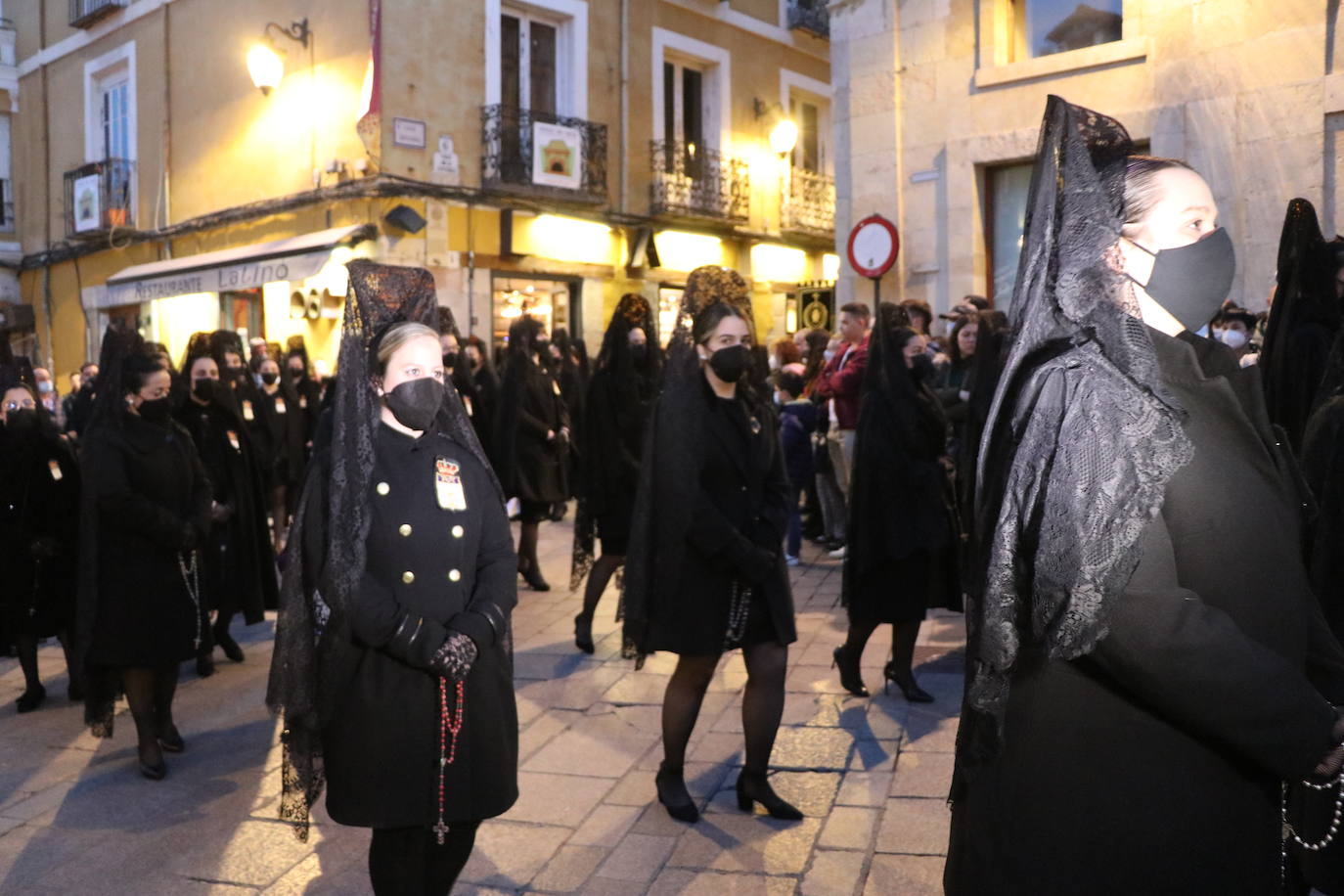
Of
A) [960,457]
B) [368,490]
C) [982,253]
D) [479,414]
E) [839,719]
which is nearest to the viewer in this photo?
[368,490]

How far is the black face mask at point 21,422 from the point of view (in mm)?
6930

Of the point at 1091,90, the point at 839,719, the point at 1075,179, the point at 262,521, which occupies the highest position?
the point at 1091,90

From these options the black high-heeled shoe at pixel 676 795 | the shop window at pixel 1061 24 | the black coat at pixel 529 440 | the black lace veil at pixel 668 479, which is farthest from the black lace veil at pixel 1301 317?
the shop window at pixel 1061 24

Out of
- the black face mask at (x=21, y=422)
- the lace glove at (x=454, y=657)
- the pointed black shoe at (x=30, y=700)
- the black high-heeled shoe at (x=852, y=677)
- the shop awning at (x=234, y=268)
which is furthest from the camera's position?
the shop awning at (x=234, y=268)

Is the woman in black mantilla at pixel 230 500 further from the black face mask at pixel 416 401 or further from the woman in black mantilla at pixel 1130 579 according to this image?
the woman in black mantilla at pixel 1130 579

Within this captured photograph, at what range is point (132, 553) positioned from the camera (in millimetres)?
5656

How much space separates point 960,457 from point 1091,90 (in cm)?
577

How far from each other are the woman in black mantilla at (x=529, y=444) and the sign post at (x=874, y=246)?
17.3ft

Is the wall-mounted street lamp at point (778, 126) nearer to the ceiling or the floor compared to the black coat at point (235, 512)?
nearer to the ceiling

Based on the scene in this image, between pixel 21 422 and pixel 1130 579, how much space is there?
Answer: 6621 millimetres

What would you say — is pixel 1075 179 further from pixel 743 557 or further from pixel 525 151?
pixel 525 151

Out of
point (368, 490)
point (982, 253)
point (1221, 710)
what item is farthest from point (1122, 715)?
point (982, 253)

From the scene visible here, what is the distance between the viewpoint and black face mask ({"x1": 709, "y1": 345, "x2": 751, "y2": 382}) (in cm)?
470

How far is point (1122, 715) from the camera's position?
2098 millimetres
